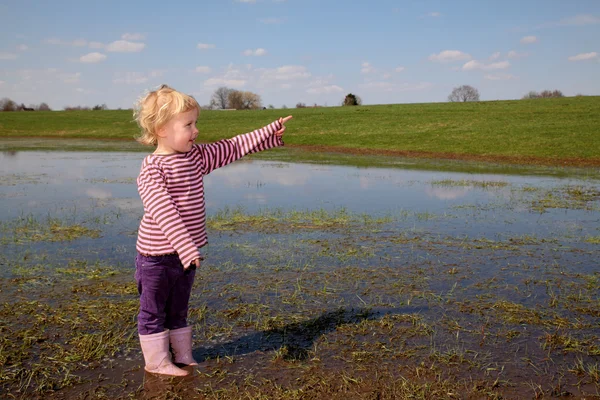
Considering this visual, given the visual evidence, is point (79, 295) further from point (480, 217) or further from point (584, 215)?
point (584, 215)

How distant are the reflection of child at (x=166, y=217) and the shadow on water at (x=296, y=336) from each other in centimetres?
49

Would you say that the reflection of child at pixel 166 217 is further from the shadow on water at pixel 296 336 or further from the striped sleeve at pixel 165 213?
the shadow on water at pixel 296 336

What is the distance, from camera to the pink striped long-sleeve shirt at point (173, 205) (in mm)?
3576

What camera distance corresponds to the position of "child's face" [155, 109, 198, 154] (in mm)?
3734

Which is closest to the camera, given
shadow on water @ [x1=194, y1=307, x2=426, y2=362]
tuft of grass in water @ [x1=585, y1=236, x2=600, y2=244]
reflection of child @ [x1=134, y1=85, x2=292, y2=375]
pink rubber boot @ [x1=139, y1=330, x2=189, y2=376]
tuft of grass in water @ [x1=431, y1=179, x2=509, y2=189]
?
reflection of child @ [x1=134, y1=85, x2=292, y2=375]

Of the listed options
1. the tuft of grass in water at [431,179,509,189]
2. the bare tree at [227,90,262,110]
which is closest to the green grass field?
the tuft of grass in water at [431,179,509,189]

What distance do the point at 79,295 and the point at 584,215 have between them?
383 inches

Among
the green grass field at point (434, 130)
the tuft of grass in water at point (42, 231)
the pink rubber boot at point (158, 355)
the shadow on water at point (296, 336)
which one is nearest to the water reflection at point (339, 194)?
the tuft of grass in water at point (42, 231)

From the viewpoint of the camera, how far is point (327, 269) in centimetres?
667

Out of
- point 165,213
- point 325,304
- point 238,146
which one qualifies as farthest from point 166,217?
point 325,304

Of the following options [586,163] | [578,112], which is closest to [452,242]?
[586,163]

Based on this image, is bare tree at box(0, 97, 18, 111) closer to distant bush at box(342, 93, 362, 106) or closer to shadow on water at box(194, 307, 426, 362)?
distant bush at box(342, 93, 362, 106)

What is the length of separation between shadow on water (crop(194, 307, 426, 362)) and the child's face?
5.42 feet

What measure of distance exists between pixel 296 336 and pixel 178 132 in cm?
202
